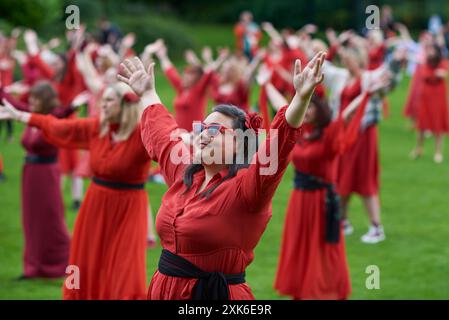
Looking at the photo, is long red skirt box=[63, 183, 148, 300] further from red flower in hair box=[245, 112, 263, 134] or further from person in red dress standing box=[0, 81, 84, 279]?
red flower in hair box=[245, 112, 263, 134]

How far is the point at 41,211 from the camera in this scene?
28.9 ft

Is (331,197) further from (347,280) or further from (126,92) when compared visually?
(126,92)

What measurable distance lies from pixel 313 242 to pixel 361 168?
249cm

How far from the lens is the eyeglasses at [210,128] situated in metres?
4.56

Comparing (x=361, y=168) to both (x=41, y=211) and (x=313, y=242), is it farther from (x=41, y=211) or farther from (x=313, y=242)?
(x=41, y=211)

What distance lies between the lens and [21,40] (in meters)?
30.7

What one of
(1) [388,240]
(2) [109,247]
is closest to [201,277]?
(2) [109,247]

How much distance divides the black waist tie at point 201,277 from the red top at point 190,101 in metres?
9.05

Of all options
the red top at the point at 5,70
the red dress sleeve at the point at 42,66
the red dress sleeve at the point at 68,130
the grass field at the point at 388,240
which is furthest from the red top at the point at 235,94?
the red dress sleeve at the point at 68,130

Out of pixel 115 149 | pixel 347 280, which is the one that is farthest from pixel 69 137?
pixel 347 280

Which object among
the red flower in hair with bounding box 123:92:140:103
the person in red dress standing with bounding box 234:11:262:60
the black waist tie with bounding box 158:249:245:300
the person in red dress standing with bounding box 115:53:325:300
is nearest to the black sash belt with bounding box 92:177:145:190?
the red flower in hair with bounding box 123:92:140:103

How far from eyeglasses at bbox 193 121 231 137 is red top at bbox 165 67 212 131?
9.02 m

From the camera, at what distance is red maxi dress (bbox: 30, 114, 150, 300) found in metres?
6.88
